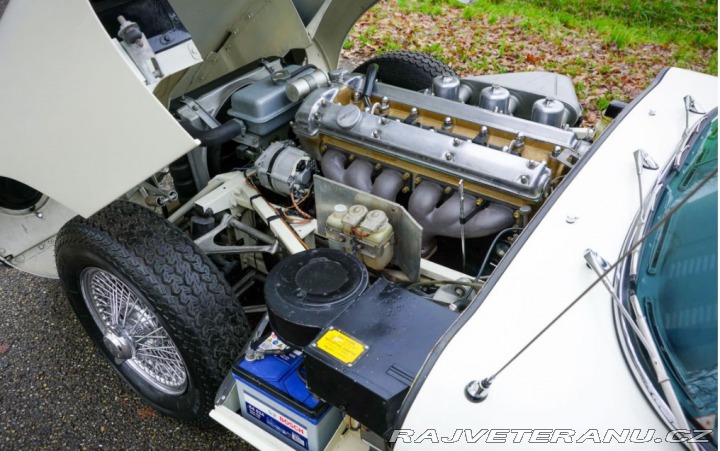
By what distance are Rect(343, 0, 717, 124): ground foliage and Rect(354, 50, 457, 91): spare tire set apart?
6.90ft

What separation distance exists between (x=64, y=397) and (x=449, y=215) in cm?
188

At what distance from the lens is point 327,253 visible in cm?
196

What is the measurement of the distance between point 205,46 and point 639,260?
2.31 metres

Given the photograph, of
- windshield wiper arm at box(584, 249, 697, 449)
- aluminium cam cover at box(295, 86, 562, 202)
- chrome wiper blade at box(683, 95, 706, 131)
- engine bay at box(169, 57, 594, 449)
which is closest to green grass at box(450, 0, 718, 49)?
engine bay at box(169, 57, 594, 449)

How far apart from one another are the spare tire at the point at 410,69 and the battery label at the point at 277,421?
7.21 feet

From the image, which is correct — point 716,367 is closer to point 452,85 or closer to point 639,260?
point 639,260

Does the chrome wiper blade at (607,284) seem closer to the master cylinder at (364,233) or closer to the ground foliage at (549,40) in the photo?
the master cylinder at (364,233)

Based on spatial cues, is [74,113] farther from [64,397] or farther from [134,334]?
[64,397]

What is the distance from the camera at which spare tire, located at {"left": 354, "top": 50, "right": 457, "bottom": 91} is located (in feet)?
11.2

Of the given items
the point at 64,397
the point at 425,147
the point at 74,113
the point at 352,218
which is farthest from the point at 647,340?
the point at 64,397

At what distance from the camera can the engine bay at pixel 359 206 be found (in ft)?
5.16

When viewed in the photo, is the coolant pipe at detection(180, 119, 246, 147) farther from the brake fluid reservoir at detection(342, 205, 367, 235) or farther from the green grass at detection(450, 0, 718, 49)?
the green grass at detection(450, 0, 718, 49)

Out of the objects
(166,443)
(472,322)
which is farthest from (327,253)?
(166,443)

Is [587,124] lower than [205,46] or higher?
lower
